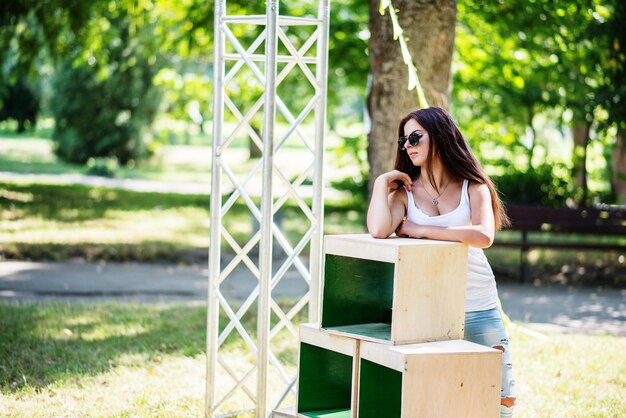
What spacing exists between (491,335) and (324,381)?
965mm

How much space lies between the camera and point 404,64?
6.89m

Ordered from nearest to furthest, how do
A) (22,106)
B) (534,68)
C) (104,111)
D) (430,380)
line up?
(430,380) < (534,68) < (104,111) < (22,106)

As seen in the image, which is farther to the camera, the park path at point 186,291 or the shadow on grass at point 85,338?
the park path at point 186,291

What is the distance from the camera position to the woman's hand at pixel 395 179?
435 centimetres

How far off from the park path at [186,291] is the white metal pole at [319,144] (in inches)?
158

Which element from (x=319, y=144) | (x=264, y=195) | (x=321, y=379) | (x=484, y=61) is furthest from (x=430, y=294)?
(x=484, y=61)

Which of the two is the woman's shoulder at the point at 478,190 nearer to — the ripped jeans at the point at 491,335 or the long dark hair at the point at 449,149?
the long dark hair at the point at 449,149

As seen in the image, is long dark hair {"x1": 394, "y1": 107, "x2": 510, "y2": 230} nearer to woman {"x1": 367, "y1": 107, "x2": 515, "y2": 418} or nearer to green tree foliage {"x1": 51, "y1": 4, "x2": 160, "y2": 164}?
woman {"x1": 367, "y1": 107, "x2": 515, "y2": 418}

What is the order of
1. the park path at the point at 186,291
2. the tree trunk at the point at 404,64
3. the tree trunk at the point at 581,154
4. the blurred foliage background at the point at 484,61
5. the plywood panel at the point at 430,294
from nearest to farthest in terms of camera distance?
1. the plywood panel at the point at 430,294
2. the tree trunk at the point at 404,64
3. the park path at the point at 186,291
4. the blurred foliage background at the point at 484,61
5. the tree trunk at the point at 581,154

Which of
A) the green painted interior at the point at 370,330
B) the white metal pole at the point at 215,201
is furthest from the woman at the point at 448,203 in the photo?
the white metal pole at the point at 215,201

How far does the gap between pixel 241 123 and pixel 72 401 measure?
7.37 feet

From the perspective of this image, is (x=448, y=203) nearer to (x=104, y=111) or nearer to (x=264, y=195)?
(x=264, y=195)

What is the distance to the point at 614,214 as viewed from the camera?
38.1 feet

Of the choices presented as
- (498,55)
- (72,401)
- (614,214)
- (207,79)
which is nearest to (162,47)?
(207,79)
